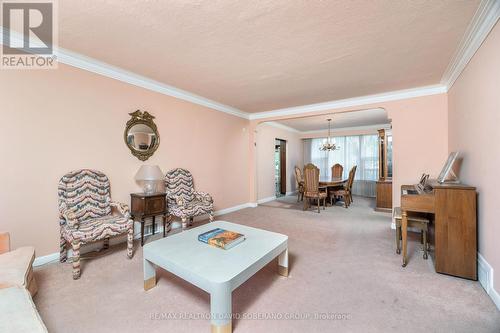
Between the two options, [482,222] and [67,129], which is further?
[67,129]

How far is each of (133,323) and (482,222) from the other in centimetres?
308

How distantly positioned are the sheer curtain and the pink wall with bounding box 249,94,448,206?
365 centimetres

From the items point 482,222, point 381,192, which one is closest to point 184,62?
point 482,222

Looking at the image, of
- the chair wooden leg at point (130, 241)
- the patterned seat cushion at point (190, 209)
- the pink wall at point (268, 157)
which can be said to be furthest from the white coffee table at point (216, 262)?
the pink wall at point (268, 157)

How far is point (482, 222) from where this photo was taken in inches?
78.3

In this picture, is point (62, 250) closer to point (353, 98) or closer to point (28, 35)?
point (28, 35)

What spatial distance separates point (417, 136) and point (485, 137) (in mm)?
1829

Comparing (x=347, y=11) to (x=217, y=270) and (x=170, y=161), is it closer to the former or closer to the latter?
(x=217, y=270)

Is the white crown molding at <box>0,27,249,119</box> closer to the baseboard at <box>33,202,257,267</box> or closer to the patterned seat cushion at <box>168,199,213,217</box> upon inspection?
the patterned seat cushion at <box>168,199,213,217</box>

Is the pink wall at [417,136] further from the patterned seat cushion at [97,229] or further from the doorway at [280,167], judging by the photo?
the patterned seat cushion at [97,229]

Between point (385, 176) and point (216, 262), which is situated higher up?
point (385, 176)

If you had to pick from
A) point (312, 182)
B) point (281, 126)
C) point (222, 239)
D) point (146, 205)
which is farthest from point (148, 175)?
point (281, 126)

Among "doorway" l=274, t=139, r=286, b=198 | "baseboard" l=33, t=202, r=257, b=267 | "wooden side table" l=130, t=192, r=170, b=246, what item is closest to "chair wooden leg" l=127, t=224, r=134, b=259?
"wooden side table" l=130, t=192, r=170, b=246

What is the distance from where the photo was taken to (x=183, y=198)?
350 cm
